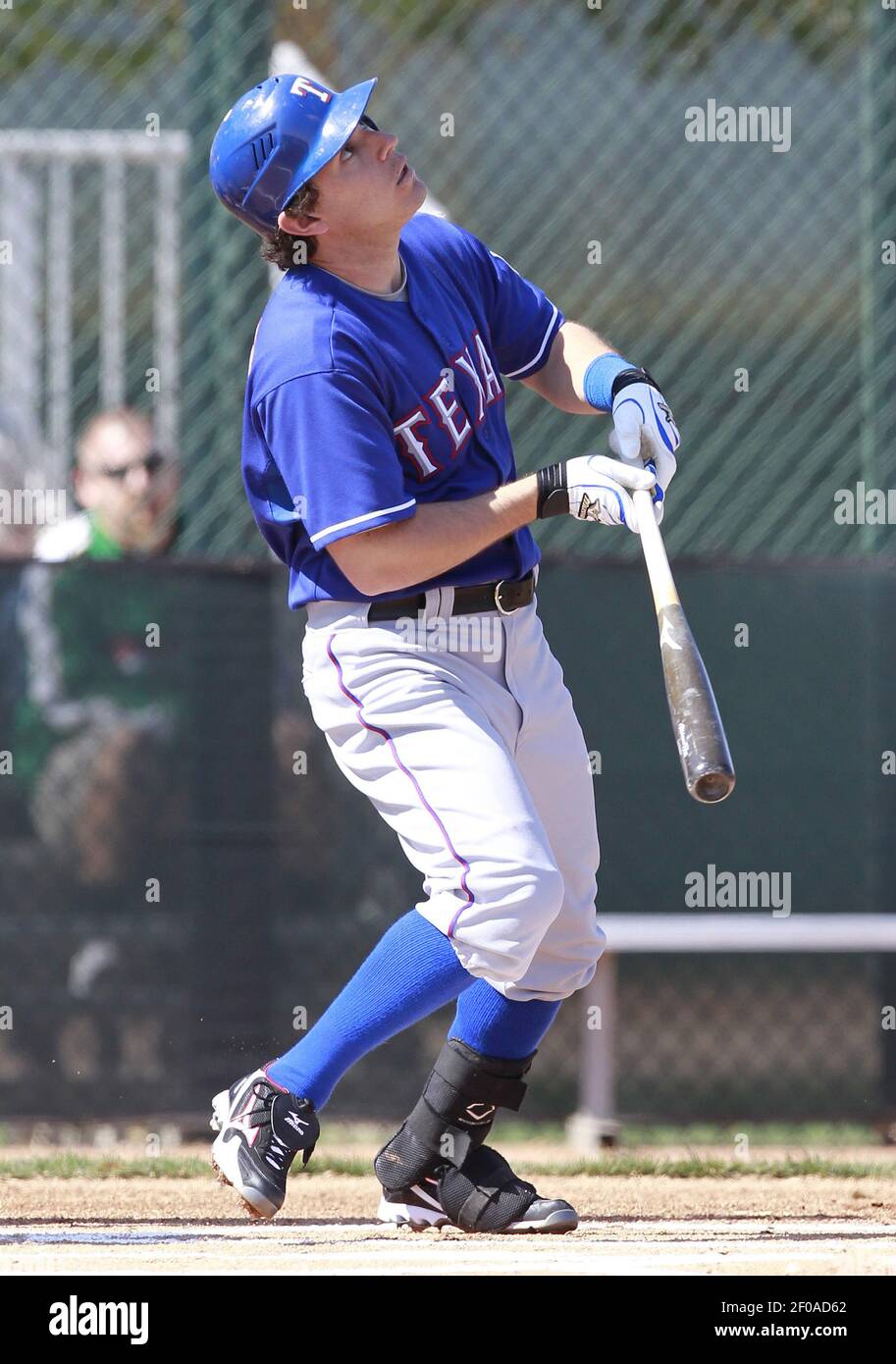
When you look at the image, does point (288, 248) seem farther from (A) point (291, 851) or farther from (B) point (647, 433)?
(A) point (291, 851)

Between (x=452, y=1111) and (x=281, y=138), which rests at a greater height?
(x=281, y=138)

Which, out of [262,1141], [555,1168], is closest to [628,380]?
[262,1141]

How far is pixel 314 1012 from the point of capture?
4516mm

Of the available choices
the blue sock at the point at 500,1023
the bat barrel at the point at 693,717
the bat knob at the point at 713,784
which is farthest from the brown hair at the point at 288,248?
the blue sock at the point at 500,1023

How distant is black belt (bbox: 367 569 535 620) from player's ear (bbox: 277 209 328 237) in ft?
1.93

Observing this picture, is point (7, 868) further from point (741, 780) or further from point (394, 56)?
point (394, 56)

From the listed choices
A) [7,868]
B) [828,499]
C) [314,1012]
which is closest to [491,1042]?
[314,1012]

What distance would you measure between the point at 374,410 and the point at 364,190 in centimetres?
36

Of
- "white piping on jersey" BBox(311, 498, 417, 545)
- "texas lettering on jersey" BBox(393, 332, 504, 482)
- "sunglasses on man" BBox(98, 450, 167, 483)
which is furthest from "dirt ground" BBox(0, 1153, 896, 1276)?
"sunglasses on man" BBox(98, 450, 167, 483)

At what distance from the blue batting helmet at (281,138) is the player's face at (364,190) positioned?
32 mm

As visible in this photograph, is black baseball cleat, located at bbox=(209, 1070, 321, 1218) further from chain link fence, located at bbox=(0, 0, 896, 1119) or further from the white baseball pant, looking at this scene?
chain link fence, located at bbox=(0, 0, 896, 1119)

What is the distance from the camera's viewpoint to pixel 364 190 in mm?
2906

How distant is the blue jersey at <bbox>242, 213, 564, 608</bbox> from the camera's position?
2.78 m

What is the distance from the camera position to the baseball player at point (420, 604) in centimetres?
281
